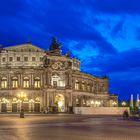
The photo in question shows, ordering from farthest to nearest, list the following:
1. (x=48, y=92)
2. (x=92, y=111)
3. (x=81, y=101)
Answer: (x=81, y=101), (x=48, y=92), (x=92, y=111)

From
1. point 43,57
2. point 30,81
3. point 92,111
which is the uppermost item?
point 43,57

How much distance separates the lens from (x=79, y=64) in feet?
493

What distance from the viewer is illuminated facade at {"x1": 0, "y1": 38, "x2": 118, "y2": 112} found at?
118562mm

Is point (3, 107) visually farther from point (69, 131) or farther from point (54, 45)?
point (69, 131)

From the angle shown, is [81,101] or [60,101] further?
[81,101]

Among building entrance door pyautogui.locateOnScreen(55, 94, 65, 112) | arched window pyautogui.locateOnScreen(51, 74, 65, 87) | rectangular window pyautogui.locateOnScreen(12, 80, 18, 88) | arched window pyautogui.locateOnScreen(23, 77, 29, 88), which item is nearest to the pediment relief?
arched window pyautogui.locateOnScreen(23, 77, 29, 88)

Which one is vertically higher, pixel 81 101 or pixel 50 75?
pixel 50 75

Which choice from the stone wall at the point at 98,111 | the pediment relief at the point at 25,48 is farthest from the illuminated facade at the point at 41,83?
the stone wall at the point at 98,111

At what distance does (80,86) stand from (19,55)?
23465 mm

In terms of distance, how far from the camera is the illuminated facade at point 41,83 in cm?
11856

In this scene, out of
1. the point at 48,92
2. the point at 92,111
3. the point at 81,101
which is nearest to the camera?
the point at 92,111

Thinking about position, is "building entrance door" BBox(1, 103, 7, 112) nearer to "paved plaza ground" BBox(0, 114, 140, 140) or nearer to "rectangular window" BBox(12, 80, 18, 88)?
"rectangular window" BBox(12, 80, 18, 88)

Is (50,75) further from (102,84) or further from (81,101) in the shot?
(102,84)

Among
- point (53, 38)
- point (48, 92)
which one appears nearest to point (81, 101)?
point (48, 92)
